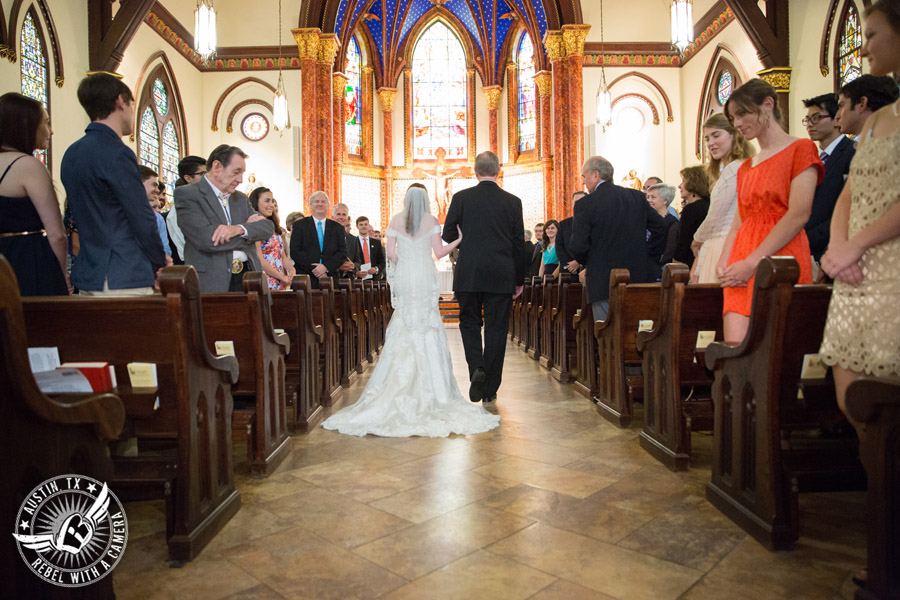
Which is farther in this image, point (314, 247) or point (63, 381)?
point (314, 247)

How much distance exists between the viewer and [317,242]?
645 cm

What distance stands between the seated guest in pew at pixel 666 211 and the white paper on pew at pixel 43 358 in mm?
4011

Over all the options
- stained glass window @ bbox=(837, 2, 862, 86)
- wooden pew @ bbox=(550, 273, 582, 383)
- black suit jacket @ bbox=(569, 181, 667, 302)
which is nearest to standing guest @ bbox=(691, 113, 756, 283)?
black suit jacket @ bbox=(569, 181, 667, 302)

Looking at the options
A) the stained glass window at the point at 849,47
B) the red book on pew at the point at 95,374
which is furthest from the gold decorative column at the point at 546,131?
the red book on pew at the point at 95,374

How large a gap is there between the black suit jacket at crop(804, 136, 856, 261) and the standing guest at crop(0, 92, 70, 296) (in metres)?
3.61

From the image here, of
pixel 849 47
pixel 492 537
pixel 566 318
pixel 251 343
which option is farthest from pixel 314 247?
pixel 849 47

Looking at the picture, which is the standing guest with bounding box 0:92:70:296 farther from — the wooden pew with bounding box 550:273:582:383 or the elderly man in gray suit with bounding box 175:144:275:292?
the wooden pew with bounding box 550:273:582:383

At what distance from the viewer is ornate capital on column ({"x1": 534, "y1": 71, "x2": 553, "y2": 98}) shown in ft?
54.4

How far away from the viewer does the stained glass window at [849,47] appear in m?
8.60

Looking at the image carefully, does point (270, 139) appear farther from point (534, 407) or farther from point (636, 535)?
point (636, 535)

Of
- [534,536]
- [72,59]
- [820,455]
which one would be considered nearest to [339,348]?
[534,536]

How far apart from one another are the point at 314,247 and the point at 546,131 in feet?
39.5

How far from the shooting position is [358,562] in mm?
2012

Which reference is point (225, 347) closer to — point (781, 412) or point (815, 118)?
point (781, 412)
